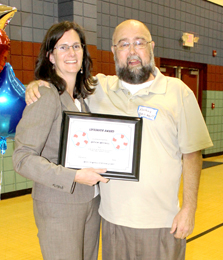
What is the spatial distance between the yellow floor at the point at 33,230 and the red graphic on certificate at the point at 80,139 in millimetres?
1583

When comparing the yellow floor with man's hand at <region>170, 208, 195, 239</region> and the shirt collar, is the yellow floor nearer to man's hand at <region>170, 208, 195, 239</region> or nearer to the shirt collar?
man's hand at <region>170, 208, 195, 239</region>

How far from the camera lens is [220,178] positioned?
566cm

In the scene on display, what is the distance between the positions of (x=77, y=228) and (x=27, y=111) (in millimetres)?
585

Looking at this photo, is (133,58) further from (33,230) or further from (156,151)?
(33,230)

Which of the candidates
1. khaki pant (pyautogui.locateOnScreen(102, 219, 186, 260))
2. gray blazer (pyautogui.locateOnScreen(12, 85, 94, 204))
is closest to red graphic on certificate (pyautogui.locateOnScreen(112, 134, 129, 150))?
gray blazer (pyautogui.locateOnScreen(12, 85, 94, 204))

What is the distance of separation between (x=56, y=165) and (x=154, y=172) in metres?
0.51

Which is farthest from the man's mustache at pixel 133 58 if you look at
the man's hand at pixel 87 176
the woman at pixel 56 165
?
the man's hand at pixel 87 176

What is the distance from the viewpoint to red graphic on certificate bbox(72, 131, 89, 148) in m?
1.43

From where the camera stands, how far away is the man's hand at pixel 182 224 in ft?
5.28

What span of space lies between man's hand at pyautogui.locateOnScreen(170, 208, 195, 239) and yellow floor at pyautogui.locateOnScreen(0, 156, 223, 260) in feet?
4.04

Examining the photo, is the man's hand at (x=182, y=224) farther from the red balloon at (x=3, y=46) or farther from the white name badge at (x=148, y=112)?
the red balloon at (x=3, y=46)

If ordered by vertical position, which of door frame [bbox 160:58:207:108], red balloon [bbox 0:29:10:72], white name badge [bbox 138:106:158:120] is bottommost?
white name badge [bbox 138:106:158:120]

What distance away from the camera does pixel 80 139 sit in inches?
56.5

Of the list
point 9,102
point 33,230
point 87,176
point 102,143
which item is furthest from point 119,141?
point 33,230
